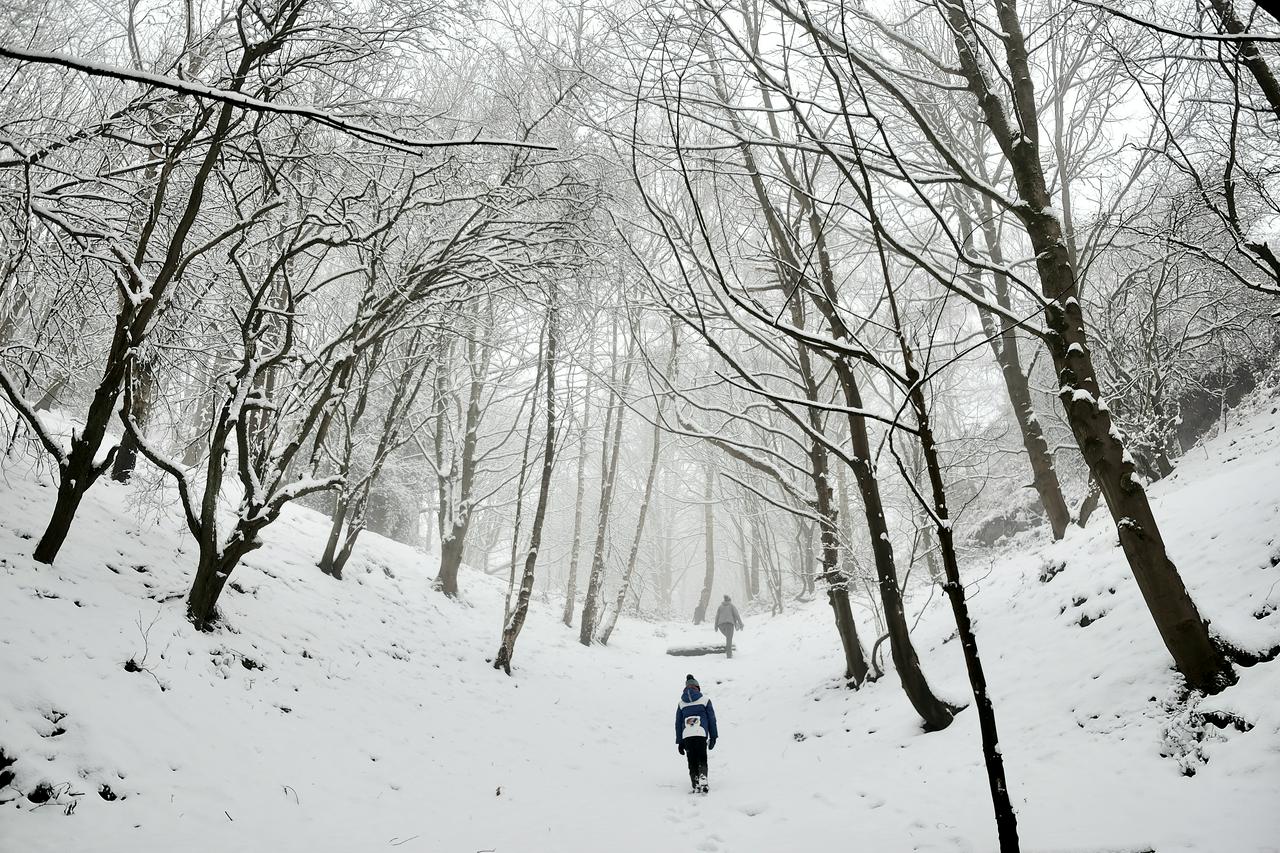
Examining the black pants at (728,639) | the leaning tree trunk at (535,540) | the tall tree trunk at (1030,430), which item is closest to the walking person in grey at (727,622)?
the black pants at (728,639)

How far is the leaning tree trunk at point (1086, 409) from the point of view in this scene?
149 inches

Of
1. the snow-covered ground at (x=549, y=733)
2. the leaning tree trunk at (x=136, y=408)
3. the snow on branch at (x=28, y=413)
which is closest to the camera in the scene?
the snow-covered ground at (x=549, y=733)

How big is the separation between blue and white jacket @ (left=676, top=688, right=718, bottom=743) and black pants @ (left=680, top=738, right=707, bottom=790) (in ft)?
0.18

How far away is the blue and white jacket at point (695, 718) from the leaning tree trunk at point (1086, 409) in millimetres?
3427

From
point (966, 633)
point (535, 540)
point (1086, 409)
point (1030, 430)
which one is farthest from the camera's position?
point (535, 540)

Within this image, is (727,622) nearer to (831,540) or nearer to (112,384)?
(831,540)

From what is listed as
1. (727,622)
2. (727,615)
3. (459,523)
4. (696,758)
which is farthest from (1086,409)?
(727,615)

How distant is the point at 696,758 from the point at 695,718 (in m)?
0.33

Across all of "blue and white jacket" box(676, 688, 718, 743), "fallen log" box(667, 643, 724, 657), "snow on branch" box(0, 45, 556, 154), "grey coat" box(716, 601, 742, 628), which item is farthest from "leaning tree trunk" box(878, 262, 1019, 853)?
"grey coat" box(716, 601, 742, 628)

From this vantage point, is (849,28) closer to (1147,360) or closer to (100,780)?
(1147,360)

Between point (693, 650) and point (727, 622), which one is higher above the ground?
point (727, 622)

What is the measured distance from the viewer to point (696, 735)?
543 centimetres

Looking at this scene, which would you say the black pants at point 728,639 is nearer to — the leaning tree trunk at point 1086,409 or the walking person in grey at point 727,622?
the walking person in grey at point 727,622

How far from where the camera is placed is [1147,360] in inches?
328
